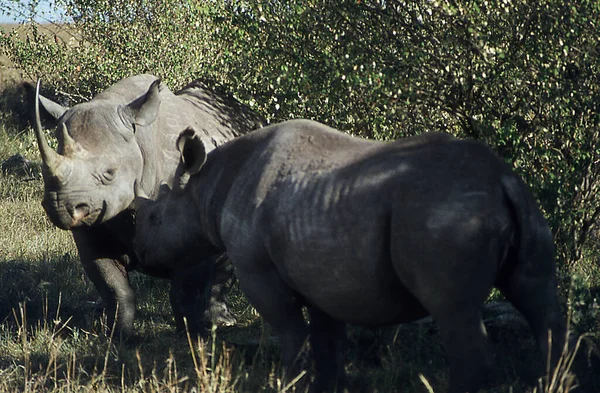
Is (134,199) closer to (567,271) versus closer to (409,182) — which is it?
(409,182)

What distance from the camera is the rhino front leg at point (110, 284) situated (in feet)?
23.9

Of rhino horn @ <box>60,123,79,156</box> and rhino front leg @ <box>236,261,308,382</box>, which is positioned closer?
rhino front leg @ <box>236,261,308,382</box>

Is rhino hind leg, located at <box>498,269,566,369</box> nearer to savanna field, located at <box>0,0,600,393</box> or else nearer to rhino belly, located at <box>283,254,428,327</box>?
savanna field, located at <box>0,0,600,393</box>

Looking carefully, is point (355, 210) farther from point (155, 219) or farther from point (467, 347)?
point (155, 219)

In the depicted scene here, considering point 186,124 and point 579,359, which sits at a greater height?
point 186,124

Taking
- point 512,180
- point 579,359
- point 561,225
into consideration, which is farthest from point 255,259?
point 561,225

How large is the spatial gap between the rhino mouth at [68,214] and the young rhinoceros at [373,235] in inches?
43.0

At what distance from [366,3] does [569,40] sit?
1649 millimetres

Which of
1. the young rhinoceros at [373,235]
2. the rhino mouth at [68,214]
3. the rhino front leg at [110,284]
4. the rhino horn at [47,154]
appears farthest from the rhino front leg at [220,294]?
the young rhinoceros at [373,235]

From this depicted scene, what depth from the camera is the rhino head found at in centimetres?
660

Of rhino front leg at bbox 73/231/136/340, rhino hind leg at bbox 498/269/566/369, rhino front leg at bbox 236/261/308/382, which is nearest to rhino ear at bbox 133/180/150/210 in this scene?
rhino front leg at bbox 73/231/136/340

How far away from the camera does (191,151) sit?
602cm

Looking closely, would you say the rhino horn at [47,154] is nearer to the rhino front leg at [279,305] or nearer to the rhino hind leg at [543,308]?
A: the rhino front leg at [279,305]

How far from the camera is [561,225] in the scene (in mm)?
7324
